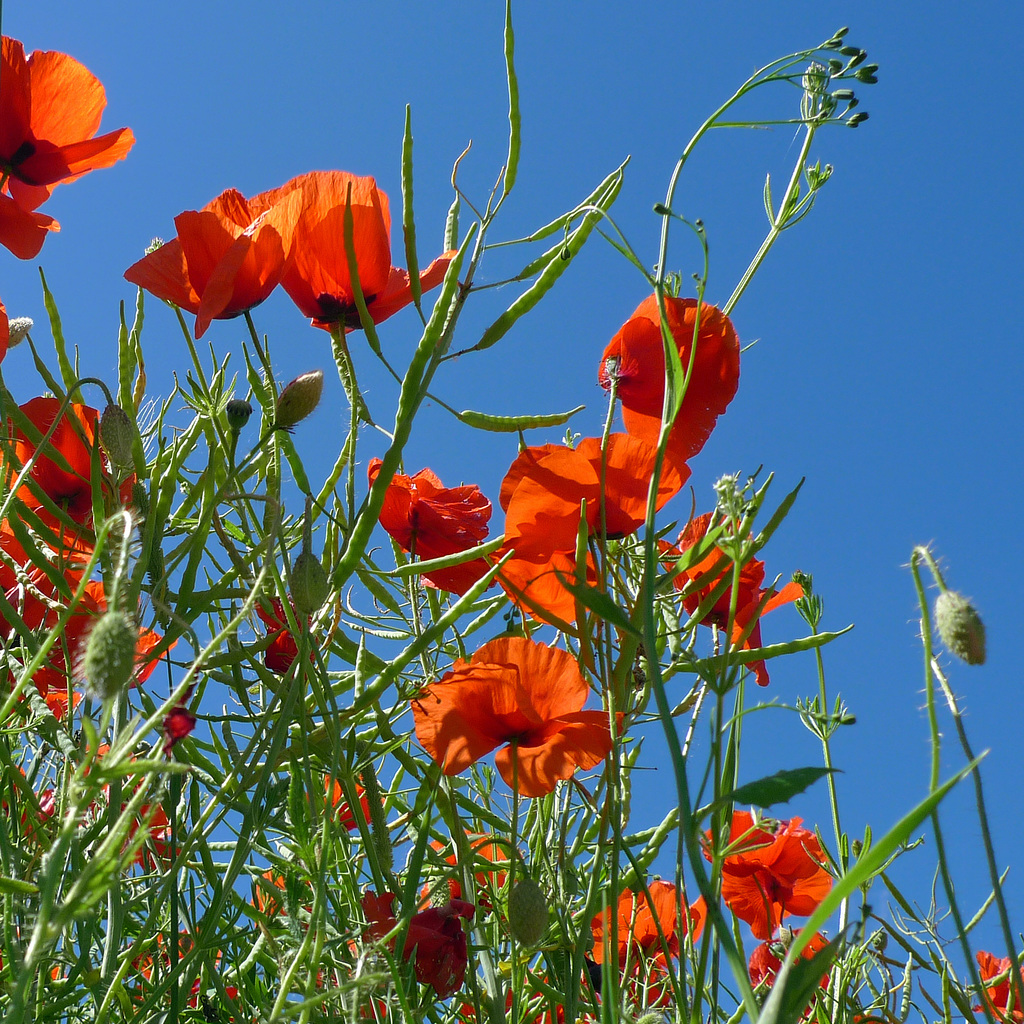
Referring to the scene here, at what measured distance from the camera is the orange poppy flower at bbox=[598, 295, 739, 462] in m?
0.75

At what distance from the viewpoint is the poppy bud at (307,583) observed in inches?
22.2

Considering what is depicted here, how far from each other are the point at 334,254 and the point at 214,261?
0.09 m

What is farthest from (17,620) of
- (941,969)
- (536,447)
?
(941,969)

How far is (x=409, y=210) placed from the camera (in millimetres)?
717

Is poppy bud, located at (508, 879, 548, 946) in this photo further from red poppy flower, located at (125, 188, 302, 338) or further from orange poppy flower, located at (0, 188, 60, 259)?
orange poppy flower, located at (0, 188, 60, 259)

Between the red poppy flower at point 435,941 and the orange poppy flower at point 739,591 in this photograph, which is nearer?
the red poppy flower at point 435,941

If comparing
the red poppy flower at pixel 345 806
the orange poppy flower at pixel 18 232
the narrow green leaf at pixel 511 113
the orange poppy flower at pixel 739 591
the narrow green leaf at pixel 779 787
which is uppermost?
the narrow green leaf at pixel 511 113

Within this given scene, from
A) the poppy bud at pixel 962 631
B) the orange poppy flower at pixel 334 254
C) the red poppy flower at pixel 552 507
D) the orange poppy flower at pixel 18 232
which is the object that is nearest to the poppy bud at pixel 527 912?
the red poppy flower at pixel 552 507

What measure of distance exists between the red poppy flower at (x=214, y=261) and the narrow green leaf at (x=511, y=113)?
0.17 m

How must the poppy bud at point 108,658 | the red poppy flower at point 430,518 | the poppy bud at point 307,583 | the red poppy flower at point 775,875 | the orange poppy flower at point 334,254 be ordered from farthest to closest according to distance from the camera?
the red poppy flower at point 775,875, the red poppy flower at point 430,518, the orange poppy flower at point 334,254, the poppy bud at point 307,583, the poppy bud at point 108,658

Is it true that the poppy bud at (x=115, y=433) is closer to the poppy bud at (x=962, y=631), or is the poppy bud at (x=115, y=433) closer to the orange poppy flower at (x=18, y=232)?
the orange poppy flower at (x=18, y=232)

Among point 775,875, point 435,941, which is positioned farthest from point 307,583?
point 775,875

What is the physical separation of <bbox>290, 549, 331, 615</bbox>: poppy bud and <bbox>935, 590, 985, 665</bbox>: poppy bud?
12.6 inches

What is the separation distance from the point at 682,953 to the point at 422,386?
0.35m
